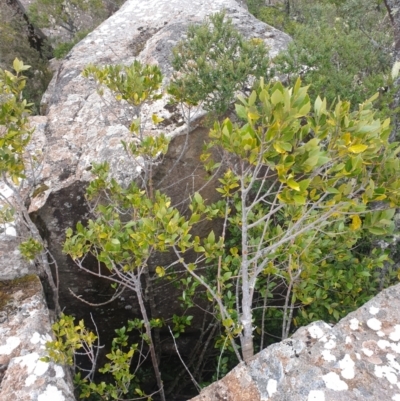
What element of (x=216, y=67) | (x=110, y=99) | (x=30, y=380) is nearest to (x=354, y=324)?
(x=30, y=380)

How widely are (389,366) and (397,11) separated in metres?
3.56

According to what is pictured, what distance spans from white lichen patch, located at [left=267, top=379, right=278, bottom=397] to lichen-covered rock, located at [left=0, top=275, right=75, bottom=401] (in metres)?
1.38

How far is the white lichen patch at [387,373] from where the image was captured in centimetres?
221

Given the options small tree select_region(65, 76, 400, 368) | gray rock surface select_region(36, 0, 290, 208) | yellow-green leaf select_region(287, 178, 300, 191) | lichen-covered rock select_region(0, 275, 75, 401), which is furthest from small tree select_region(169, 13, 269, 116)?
lichen-covered rock select_region(0, 275, 75, 401)

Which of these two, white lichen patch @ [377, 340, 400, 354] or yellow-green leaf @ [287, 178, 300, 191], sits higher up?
yellow-green leaf @ [287, 178, 300, 191]

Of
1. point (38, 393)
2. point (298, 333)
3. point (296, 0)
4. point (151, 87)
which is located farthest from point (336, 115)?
point (296, 0)

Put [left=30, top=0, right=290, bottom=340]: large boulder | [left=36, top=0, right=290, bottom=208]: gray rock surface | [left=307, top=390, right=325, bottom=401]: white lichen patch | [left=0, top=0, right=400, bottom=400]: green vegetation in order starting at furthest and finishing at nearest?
[left=36, top=0, right=290, bottom=208]: gray rock surface
[left=30, top=0, right=290, bottom=340]: large boulder
[left=307, top=390, right=325, bottom=401]: white lichen patch
[left=0, top=0, right=400, bottom=400]: green vegetation

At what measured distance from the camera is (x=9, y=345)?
297cm

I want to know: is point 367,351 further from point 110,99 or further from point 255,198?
point 110,99

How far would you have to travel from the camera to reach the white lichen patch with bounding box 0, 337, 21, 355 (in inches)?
115

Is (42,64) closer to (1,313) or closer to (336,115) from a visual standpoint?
(1,313)

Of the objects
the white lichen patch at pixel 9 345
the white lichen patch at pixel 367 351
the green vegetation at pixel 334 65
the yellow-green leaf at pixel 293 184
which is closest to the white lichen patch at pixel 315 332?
the white lichen patch at pixel 367 351

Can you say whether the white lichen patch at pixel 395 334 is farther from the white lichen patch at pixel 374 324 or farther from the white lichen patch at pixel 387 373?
the white lichen patch at pixel 387 373

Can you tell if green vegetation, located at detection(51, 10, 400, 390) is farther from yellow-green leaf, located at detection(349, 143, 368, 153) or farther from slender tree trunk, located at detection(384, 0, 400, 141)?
slender tree trunk, located at detection(384, 0, 400, 141)
